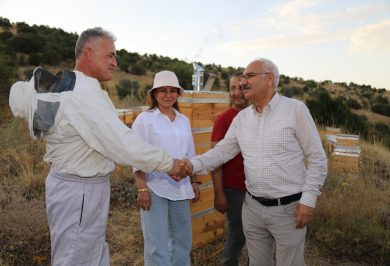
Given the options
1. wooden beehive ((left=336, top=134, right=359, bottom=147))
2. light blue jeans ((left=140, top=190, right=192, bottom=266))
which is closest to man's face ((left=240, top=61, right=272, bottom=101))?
light blue jeans ((left=140, top=190, right=192, bottom=266))

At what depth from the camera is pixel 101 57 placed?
2736 mm

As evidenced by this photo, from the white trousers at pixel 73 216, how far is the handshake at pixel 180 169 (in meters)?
0.67

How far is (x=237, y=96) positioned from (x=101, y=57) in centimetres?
156

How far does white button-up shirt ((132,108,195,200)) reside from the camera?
11.2ft

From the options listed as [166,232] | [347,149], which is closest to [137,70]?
[347,149]

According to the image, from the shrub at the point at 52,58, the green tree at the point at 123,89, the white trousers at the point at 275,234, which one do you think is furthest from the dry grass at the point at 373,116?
the white trousers at the point at 275,234

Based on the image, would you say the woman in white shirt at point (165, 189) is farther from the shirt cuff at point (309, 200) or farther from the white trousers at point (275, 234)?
the shirt cuff at point (309, 200)

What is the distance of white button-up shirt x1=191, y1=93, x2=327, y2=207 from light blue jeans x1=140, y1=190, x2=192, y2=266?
0.78 metres

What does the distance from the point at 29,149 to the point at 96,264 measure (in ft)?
20.9

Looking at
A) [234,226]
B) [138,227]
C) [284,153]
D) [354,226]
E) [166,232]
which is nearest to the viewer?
[284,153]

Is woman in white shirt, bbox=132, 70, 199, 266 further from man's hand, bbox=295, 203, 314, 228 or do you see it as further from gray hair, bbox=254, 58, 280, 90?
man's hand, bbox=295, 203, 314, 228

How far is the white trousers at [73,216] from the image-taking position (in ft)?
8.45

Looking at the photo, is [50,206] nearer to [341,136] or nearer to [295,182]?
[295,182]

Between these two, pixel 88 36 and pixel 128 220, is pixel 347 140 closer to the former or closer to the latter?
pixel 128 220
